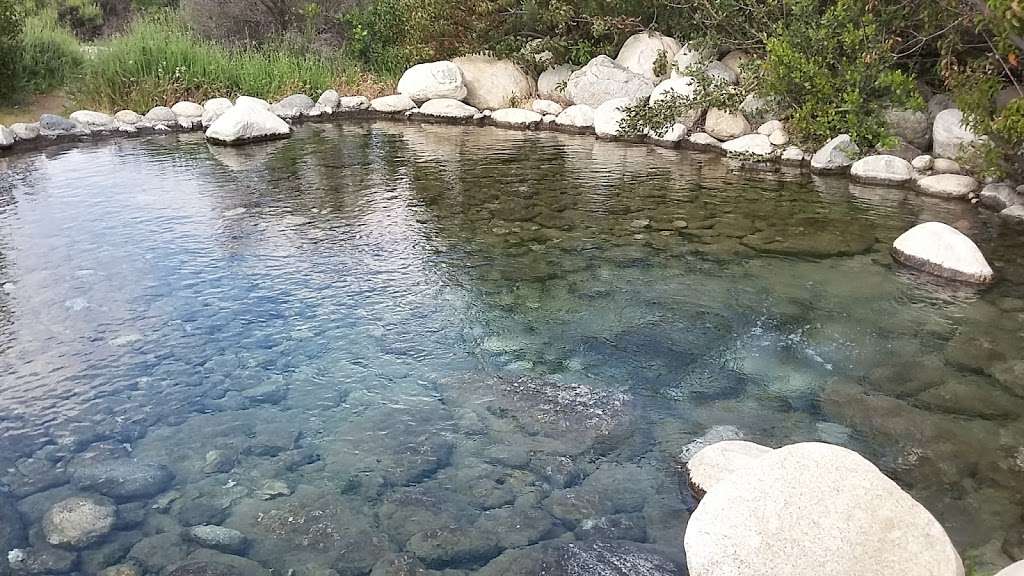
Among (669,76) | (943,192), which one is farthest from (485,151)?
(943,192)

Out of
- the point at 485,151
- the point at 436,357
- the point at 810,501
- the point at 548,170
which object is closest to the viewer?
the point at 810,501

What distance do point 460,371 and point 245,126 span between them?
8295 millimetres

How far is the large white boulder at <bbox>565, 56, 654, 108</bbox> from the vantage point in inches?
524

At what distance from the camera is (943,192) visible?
8.92 meters

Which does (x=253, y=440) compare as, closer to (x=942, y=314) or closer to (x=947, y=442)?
(x=947, y=442)

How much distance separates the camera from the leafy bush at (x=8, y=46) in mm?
12727

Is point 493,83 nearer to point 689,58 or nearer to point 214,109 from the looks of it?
point 689,58

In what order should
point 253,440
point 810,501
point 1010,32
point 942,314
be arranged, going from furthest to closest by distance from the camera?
point 1010,32, point 942,314, point 253,440, point 810,501

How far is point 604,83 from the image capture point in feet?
44.1

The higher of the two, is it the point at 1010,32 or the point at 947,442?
the point at 1010,32

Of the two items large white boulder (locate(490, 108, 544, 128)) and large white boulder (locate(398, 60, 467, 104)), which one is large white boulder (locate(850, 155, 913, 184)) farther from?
large white boulder (locate(398, 60, 467, 104))

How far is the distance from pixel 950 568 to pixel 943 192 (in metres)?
7.13

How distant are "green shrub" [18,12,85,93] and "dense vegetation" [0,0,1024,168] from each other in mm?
24

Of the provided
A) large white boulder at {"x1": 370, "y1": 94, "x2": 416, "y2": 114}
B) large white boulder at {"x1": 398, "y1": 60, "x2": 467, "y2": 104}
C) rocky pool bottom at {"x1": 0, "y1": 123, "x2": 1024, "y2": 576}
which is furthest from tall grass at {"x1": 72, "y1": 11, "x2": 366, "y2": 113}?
rocky pool bottom at {"x1": 0, "y1": 123, "x2": 1024, "y2": 576}
